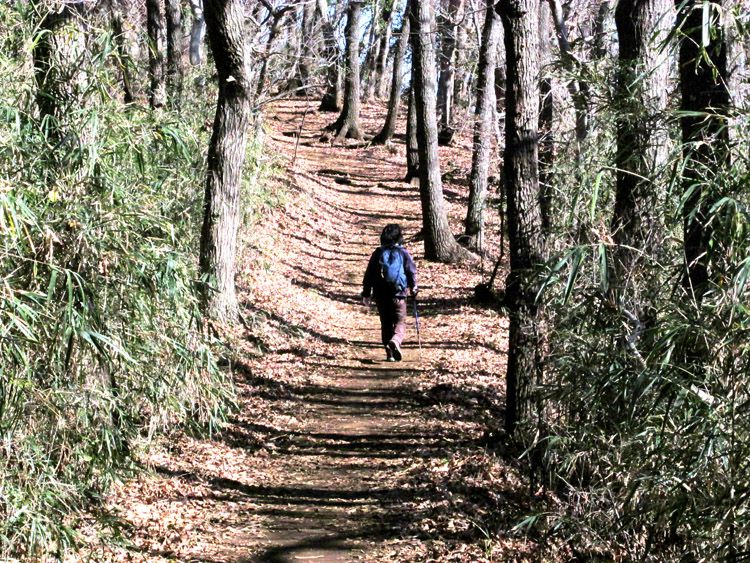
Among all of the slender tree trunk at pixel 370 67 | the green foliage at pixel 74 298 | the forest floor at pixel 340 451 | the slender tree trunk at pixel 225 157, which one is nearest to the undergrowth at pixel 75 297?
the green foliage at pixel 74 298

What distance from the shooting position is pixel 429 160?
16.5m

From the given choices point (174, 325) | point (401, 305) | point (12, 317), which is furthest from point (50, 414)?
point (401, 305)

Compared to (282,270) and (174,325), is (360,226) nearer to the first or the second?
(282,270)

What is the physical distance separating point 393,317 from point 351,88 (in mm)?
20156

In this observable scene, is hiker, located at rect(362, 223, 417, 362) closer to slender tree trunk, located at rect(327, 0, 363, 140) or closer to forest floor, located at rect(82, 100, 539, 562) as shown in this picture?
forest floor, located at rect(82, 100, 539, 562)

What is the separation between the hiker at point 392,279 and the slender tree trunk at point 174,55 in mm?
3970

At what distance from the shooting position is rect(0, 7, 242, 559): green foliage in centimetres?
439

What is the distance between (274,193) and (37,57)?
45.3 ft

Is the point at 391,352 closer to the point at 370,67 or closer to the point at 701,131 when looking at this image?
the point at 701,131

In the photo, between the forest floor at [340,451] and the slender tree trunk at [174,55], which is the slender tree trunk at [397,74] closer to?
the slender tree trunk at [174,55]

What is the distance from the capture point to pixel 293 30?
66.0ft

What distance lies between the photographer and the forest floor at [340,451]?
6125mm

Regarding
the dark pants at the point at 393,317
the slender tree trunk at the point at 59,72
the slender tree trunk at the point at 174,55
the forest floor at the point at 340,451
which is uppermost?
the slender tree trunk at the point at 174,55

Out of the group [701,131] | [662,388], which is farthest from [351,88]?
[662,388]
